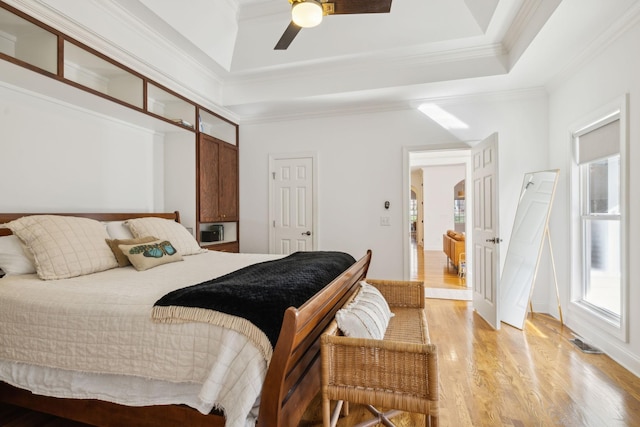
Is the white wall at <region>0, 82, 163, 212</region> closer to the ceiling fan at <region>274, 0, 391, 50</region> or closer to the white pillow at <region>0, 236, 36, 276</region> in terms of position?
the white pillow at <region>0, 236, 36, 276</region>

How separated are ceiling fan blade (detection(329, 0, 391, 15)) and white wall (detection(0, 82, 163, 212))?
2.57 meters

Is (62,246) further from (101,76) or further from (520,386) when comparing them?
(520,386)

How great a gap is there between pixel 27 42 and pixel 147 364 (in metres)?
2.39

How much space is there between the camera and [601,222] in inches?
120

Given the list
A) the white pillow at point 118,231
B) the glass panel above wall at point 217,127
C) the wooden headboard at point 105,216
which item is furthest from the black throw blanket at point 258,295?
the glass panel above wall at point 217,127

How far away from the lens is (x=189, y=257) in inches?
116

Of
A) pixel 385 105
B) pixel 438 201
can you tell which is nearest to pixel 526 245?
pixel 385 105

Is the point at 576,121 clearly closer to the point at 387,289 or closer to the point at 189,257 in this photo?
the point at 387,289

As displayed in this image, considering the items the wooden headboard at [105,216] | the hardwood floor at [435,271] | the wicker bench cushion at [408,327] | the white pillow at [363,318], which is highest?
the wooden headboard at [105,216]

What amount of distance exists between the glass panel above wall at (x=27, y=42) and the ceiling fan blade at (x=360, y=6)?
209cm

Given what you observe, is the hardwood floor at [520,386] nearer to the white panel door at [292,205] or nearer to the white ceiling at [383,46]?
the white panel door at [292,205]

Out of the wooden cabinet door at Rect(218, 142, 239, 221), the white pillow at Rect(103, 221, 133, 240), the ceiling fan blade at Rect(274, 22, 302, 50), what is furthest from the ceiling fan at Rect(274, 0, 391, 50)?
the wooden cabinet door at Rect(218, 142, 239, 221)

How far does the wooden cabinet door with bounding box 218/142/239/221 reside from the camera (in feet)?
14.5

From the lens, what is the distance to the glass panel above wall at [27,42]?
2.08 m
